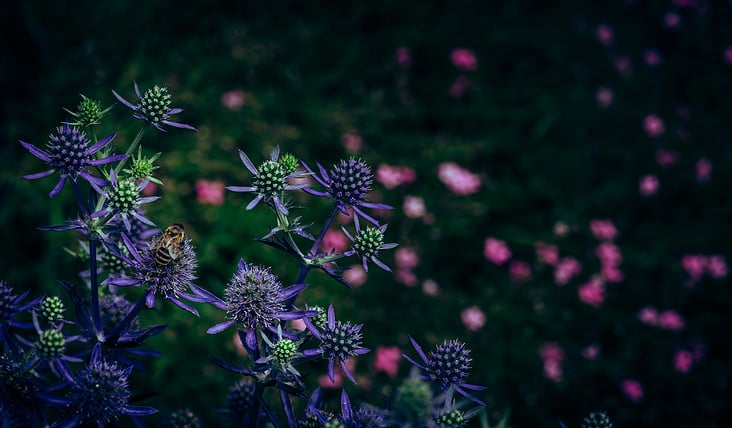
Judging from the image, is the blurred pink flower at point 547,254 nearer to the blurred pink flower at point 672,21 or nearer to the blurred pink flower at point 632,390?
the blurred pink flower at point 632,390

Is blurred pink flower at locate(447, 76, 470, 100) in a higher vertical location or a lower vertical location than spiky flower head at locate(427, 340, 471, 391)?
higher

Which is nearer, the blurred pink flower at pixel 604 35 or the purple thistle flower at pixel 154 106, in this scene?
the purple thistle flower at pixel 154 106

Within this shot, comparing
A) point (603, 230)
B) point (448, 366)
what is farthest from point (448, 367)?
point (603, 230)

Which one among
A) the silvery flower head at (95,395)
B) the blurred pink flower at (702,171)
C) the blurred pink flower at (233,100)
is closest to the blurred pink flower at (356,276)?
the blurred pink flower at (233,100)

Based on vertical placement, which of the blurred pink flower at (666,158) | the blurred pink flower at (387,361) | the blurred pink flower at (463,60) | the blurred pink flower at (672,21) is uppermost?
the blurred pink flower at (672,21)

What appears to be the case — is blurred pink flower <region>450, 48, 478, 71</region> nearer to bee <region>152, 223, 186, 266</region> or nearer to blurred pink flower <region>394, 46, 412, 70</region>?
blurred pink flower <region>394, 46, 412, 70</region>

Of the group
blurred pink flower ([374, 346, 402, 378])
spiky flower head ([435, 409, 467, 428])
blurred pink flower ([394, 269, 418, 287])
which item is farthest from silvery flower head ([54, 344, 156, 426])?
blurred pink flower ([394, 269, 418, 287])

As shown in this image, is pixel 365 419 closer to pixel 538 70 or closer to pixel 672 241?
pixel 672 241
